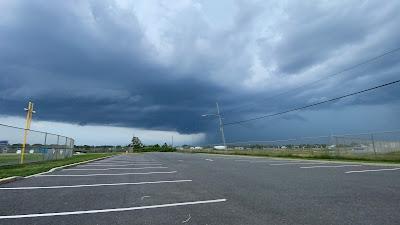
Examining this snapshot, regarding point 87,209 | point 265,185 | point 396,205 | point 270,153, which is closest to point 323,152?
point 270,153

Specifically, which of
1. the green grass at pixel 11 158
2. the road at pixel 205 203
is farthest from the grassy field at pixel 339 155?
the green grass at pixel 11 158

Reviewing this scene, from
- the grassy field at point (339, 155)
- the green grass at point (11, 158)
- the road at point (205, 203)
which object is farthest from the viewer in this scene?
the grassy field at point (339, 155)

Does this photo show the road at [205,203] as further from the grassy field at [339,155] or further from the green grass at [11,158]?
the grassy field at [339,155]

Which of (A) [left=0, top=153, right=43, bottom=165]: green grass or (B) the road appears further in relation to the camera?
(A) [left=0, top=153, right=43, bottom=165]: green grass

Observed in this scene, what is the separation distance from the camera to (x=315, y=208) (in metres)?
6.52

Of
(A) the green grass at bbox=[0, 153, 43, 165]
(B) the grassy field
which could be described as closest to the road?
(A) the green grass at bbox=[0, 153, 43, 165]

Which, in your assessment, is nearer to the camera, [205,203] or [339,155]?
[205,203]

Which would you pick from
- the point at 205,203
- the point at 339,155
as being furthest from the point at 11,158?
the point at 339,155

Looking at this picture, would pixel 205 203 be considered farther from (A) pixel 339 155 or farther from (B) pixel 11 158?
(A) pixel 339 155

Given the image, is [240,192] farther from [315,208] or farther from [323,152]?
[323,152]

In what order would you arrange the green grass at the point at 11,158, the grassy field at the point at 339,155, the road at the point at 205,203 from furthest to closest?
the grassy field at the point at 339,155 < the green grass at the point at 11,158 < the road at the point at 205,203

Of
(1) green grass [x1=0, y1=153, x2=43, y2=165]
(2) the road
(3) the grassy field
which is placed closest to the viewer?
(2) the road

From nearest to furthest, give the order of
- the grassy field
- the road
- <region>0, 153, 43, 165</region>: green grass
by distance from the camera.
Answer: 1. the road
2. <region>0, 153, 43, 165</region>: green grass
3. the grassy field

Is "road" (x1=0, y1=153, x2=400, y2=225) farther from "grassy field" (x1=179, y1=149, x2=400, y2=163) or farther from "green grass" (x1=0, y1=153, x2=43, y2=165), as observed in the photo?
"grassy field" (x1=179, y1=149, x2=400, y2=163)
